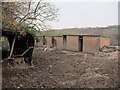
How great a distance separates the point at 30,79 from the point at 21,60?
4.00m

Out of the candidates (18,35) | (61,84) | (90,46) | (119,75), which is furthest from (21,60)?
(90,46)

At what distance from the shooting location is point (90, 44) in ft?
79.5

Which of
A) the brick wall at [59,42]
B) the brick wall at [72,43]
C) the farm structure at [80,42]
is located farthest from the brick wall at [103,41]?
the brick wall at [59,42]

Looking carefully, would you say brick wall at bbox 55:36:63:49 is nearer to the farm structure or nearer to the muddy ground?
the farm structure

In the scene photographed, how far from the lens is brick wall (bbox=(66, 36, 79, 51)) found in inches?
1037

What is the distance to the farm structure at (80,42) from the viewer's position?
Answer: 23.6 m

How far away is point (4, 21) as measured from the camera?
32.3 feet

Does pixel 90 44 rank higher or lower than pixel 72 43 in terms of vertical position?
higher

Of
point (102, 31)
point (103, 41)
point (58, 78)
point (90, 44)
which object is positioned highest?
point (102, 31)

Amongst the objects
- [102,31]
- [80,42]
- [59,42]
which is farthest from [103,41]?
[102,31]

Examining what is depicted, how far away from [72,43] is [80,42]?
1159mm

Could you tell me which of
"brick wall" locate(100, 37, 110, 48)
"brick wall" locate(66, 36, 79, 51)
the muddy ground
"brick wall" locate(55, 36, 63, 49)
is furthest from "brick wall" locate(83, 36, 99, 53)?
the muddy ground

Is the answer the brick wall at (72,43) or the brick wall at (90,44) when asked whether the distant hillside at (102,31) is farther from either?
the brick wall at (90,44)

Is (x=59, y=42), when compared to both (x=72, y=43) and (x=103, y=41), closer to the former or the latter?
(x=72, y=43)
